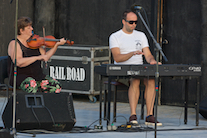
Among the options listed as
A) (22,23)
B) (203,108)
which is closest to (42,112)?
(22,23)

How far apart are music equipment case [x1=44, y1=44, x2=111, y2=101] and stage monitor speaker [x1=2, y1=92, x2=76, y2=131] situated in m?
2.76

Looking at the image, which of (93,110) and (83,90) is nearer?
(93,110)

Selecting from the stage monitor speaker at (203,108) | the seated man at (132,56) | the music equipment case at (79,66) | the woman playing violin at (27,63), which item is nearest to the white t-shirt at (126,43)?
the seated man at (132,56)

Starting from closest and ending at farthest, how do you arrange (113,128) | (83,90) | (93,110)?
(113,128)
(93,110)
(83,90)

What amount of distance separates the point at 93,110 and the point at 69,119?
78.6 inches

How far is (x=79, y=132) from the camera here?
Answer: 4.36 m

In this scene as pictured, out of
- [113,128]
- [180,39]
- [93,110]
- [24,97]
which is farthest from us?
[180,39]

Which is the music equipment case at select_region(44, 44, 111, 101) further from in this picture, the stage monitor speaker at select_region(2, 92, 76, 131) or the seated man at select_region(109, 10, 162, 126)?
the stage monitor speaker at select_region(2, 92, 76, 131)

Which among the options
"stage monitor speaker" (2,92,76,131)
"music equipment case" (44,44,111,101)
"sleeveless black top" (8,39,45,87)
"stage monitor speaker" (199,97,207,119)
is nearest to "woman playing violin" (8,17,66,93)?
"sleeveless black top" (8,39,45,87)

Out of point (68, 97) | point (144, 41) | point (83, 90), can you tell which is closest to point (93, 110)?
point (83, 90)

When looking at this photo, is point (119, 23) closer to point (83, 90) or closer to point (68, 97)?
point (83, 90)

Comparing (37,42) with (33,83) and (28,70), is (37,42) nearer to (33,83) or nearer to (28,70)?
(28,70)

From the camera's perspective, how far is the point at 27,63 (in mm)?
4547

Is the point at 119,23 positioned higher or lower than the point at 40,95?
higher
